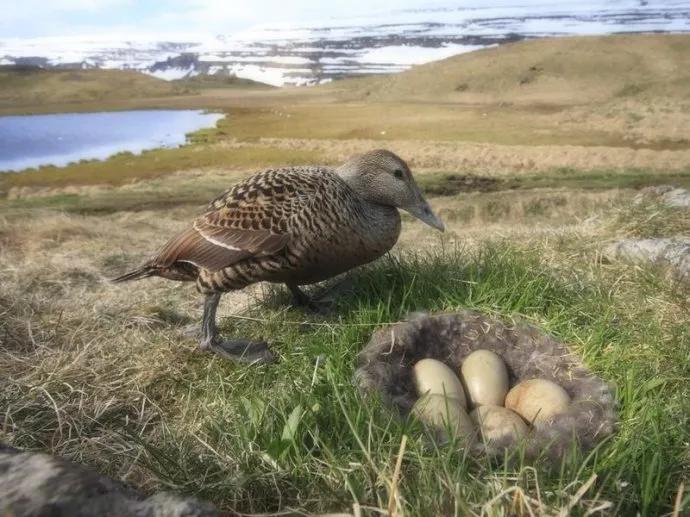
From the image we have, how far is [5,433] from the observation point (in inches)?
108

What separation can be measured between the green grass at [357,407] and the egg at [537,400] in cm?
24

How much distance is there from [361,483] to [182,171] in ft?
54.8

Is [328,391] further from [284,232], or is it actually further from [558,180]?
[558,180]

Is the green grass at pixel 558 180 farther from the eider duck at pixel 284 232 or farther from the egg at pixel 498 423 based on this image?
the egg at pixel 498 423

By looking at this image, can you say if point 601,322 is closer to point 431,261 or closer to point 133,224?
point 431,261

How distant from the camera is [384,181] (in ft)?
12.0

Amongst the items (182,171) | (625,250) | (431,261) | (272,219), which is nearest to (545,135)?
(182,171)

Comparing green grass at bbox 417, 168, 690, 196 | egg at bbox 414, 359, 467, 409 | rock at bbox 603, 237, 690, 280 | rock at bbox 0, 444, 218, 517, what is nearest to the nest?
egg at bbox 414, 359, 467, 409

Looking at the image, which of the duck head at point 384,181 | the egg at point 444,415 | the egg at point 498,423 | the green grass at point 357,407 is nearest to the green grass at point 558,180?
the green grass at point 357,407

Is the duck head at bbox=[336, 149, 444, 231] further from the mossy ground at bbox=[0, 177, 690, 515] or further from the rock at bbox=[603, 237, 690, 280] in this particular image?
the rock at bbox=[603, 237, 690, 280]

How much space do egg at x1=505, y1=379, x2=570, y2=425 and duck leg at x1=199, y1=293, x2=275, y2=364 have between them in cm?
124

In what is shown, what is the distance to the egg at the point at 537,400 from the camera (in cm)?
267

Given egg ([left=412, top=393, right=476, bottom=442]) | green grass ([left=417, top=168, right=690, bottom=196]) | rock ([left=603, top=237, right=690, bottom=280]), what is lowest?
green grass ([left=417, top=168, right=690, bottom=196])

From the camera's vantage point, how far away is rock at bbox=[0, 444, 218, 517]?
139 cm
